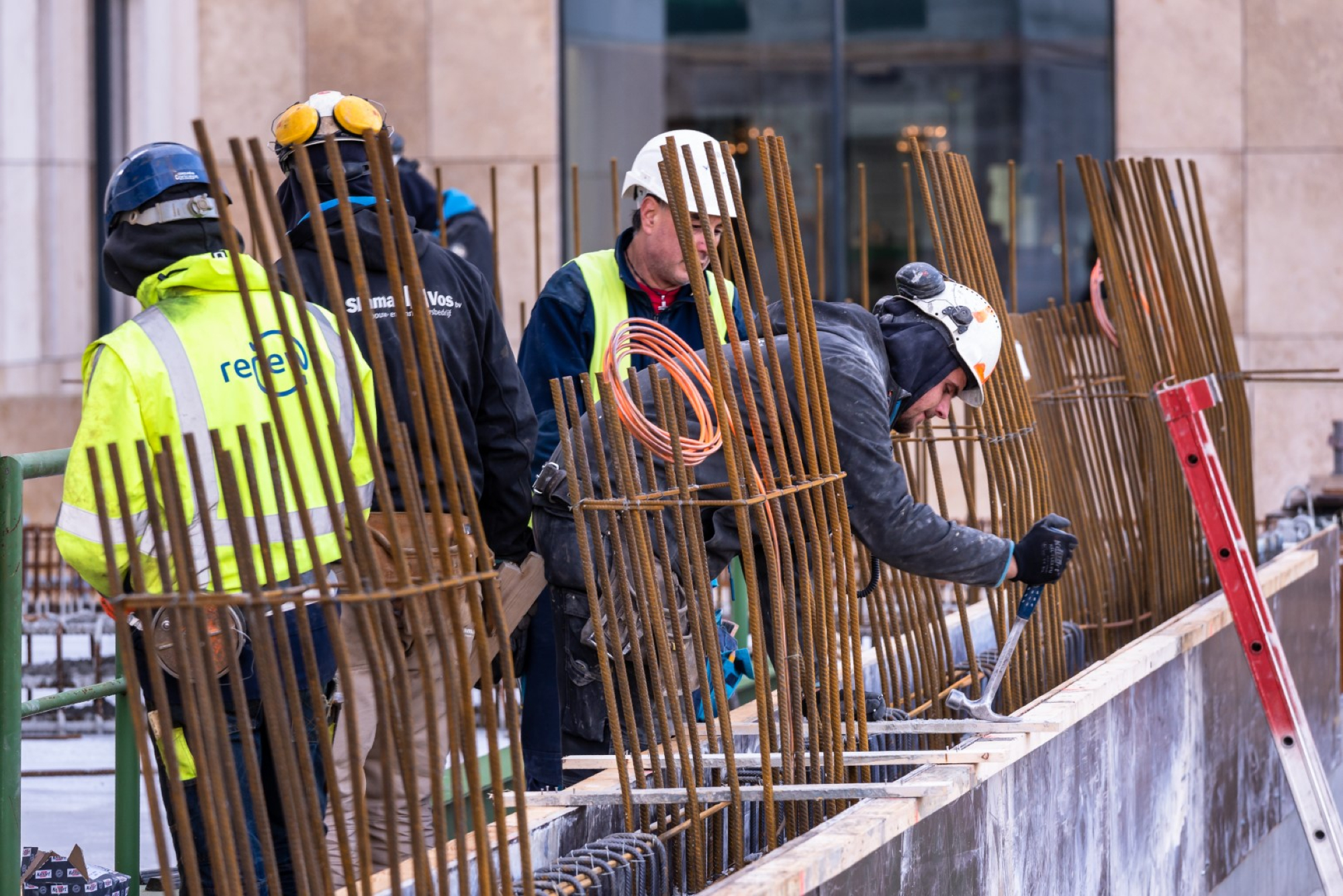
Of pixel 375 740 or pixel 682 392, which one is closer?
pixel 682 392

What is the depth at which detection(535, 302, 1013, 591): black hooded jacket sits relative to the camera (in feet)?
13.6

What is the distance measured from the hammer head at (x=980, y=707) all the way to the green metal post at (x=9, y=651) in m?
2.23

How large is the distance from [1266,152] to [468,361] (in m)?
9.17

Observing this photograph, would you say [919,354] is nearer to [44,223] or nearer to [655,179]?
[655,179]

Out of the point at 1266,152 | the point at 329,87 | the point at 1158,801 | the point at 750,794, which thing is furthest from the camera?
the point at 329,87

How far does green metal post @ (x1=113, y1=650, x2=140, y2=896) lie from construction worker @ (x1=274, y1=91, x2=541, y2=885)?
45 centimetres

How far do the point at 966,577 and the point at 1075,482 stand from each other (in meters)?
1.82

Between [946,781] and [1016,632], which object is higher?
[1016,632]

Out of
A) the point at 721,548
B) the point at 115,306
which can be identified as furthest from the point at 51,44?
the point at 721,548

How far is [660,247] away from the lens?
16.3ft

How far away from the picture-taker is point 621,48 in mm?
12859

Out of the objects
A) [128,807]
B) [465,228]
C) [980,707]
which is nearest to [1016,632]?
[980,707]

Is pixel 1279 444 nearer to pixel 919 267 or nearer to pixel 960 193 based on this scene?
pixel 960 193

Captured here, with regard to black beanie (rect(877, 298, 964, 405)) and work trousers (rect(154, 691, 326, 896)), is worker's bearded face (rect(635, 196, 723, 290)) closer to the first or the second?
black beanie (rect(877, 298, 964, 405))
